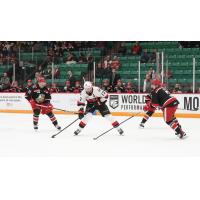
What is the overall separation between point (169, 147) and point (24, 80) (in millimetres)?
7344

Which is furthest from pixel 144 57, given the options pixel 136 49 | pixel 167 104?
pixel 167 104

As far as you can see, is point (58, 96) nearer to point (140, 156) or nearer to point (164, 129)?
point (164, 129)

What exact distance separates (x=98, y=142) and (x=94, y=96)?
2.37 feet

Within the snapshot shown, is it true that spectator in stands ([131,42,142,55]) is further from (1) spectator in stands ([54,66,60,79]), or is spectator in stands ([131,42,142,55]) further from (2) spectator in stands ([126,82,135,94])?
(1) spectator in stands ([54,66,60,79])

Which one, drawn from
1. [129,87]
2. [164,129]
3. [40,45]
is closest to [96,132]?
[164,129]

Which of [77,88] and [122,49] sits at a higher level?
[122,49]

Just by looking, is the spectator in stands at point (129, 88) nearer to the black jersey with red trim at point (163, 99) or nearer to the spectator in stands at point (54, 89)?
the spectator in stands at point (54, 89)

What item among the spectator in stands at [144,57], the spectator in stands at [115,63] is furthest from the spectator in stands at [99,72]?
the spectator in stands at [144,57]

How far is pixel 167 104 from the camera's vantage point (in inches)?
234

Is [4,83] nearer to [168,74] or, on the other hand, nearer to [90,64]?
[90,64]

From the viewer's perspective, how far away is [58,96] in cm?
1145

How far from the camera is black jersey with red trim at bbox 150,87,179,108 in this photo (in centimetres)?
596

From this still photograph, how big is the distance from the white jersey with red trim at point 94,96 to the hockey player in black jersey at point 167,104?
0.77m

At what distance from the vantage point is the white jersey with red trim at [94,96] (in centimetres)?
626
